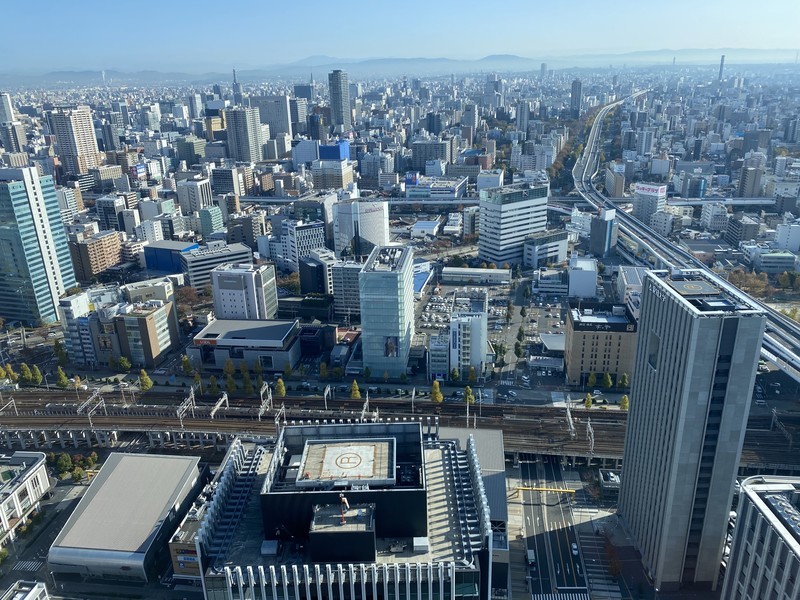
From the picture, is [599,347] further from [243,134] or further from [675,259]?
[243,134]

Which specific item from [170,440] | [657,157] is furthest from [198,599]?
[657,157]

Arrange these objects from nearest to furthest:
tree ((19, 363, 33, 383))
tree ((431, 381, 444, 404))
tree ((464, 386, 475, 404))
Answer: tree ((464, 386, 475, 404))
tree ((431, 381, 444, 404))
tree ((19, 363, 33, 383))

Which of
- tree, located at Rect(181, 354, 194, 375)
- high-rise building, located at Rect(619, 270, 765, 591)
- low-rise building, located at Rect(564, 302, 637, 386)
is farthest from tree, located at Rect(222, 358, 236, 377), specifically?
high-rise building, located at Rect(619, 270, 765, 591)

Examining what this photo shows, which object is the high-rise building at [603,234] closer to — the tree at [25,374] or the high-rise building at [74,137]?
the tree at [25,374]

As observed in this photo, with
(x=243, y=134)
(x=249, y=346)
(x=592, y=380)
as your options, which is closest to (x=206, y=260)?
(x=249, y=346)

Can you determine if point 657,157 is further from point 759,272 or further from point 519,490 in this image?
point 519,490

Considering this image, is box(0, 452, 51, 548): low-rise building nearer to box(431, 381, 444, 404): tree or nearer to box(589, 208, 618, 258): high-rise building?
box(431, 381, 444, 404): tree
